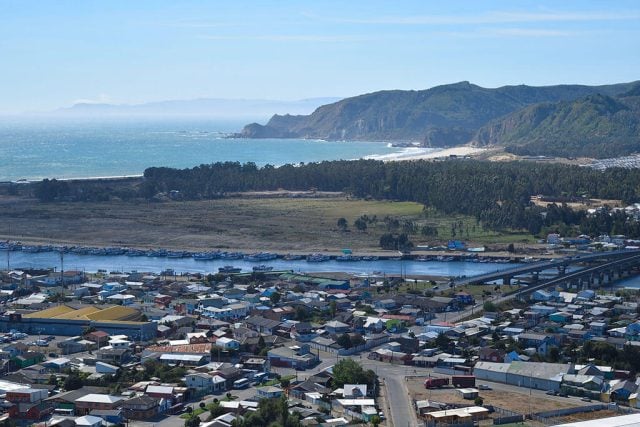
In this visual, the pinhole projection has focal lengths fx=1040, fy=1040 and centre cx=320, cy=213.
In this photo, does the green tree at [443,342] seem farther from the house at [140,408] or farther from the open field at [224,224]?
the open field at [224,224]

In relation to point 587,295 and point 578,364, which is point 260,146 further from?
point 578,364

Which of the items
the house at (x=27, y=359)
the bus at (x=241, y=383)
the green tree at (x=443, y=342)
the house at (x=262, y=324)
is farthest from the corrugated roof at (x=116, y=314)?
Result: the green tree at (x=443, y=342)

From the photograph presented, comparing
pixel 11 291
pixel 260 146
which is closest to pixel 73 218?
pixel 11 291

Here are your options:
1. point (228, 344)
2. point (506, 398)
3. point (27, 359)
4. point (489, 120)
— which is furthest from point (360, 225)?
point (489, 120)

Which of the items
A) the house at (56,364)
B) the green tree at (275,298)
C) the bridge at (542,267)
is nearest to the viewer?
the house at (56,364)

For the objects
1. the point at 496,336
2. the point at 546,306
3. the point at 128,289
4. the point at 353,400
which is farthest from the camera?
the point at 128,289

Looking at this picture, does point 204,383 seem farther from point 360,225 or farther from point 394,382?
point 360,225
